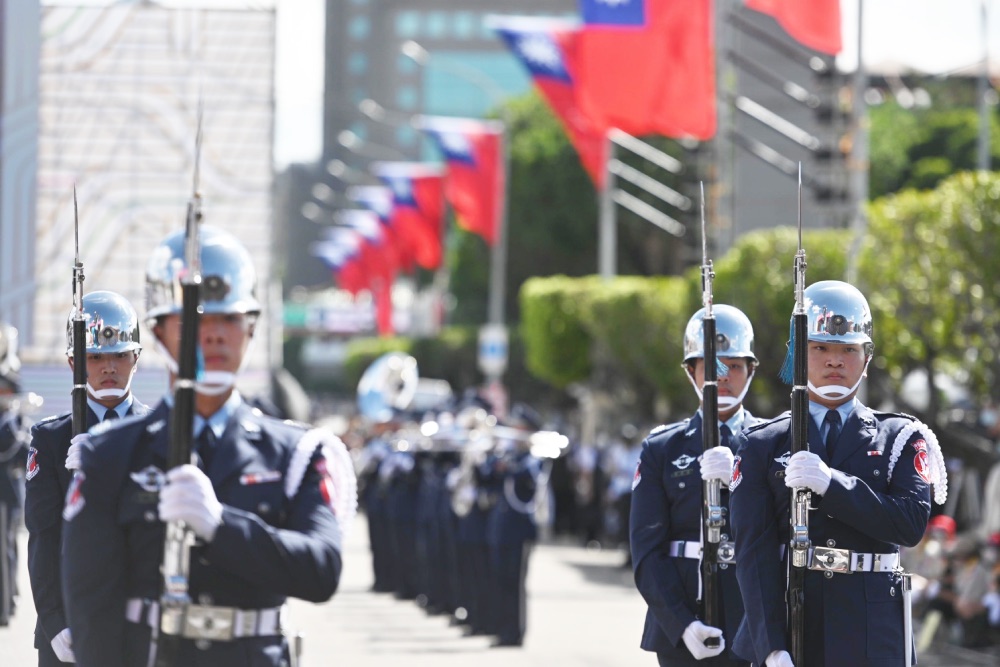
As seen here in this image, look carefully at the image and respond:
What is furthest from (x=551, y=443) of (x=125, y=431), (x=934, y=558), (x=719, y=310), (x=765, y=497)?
(x=125, y=431)

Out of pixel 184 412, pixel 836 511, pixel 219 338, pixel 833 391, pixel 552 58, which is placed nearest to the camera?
pixel 184 412

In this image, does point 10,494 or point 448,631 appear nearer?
point 10,494

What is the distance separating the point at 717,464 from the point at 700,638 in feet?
2.27

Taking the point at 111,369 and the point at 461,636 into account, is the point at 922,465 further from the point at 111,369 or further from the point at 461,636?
the point at 461,636

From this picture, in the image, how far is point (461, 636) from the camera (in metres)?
16.8

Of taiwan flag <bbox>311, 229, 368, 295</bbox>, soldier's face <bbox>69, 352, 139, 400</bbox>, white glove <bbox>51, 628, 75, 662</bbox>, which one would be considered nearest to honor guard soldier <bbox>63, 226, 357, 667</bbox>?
white glove <bbox>51, 628, 75, 662</bbox>

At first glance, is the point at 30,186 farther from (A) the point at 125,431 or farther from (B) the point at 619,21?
(A) the point at 125,431

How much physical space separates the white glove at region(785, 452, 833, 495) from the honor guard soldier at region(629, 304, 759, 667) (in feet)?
3.46

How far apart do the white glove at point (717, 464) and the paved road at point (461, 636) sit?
4.49 metres

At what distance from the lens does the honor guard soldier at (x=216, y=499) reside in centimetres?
511

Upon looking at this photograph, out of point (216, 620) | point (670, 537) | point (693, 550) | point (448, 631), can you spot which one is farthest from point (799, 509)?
point (448, 631)

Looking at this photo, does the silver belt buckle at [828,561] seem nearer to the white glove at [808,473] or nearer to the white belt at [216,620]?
the white glove at [808,473]

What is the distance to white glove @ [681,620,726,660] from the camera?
7527 millimetres

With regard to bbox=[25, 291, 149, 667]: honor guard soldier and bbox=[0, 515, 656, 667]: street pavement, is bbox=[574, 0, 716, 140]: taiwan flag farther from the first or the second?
bbox=[25, 291, 149, 667]: honor guard soldier
